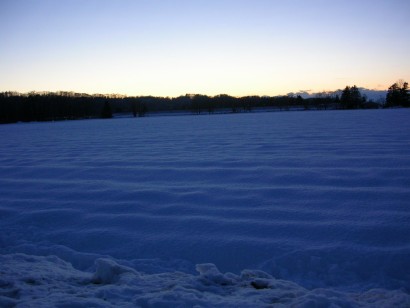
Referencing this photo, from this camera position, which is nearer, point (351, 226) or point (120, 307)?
point (120, 307)

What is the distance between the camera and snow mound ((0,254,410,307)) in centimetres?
216

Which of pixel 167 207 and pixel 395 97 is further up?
pixel 395 97

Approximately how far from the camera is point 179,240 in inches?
133

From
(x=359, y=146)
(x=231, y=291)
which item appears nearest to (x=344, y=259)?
(x=231, y=291)

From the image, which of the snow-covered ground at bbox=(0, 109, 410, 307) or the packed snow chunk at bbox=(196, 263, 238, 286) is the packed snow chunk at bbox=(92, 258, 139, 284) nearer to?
the snow-covered ground at bbox=(0, 109, 410, 307)

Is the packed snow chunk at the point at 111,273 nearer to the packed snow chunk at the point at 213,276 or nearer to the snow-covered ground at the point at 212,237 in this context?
the snow-covered ground at the point at 212,237

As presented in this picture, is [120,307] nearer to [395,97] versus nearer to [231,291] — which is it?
[231,291]

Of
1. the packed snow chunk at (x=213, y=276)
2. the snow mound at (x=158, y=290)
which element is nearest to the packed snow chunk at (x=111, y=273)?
the snow mound at (x=158, y=290)

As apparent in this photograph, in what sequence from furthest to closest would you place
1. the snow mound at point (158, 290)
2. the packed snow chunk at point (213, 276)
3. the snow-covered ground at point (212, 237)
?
1. the packed snow chunk at point (213, 276)
2. the snow-covered ground at point (212, 237)
3. the snow mound at point (158, 290)

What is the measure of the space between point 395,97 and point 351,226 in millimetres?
86657

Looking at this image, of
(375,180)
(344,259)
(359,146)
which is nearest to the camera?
(344,259)

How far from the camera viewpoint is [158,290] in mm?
2387

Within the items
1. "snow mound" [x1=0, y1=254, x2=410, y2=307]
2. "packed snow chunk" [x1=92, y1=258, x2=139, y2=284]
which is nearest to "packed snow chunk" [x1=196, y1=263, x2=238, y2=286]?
"snow mound" [x1=0, y1=254, x2=410, y2=307]

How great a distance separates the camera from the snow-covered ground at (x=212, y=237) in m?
2.36
